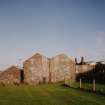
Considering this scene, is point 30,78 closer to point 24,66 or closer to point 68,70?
point 24,66

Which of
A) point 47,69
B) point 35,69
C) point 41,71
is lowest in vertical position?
point 41,71

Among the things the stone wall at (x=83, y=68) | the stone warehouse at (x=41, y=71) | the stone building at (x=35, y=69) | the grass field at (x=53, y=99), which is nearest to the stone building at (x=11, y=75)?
the stone warehouse at (x=41, y=71)

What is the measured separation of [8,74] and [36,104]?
51.6m

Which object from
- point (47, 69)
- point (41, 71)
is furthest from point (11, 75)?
point (47, 69)

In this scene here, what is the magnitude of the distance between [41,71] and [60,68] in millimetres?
4833

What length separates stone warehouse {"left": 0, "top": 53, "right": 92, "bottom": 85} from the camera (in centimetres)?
6706

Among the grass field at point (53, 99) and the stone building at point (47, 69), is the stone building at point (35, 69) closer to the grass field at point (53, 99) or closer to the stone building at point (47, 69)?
the stone building at point (47, 69)

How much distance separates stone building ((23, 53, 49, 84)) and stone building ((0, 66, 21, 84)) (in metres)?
2.42

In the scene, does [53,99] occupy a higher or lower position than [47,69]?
higher

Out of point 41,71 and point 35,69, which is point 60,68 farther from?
point 35,69

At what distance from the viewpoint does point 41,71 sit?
222ft

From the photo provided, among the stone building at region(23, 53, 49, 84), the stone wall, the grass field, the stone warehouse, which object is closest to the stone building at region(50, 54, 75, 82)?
the stone warehouse

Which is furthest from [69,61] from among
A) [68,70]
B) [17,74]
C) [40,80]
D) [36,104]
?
[36,104]

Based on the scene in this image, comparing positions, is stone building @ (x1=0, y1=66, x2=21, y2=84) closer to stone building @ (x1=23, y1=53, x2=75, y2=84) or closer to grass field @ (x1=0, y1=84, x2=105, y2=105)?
stone building @ (x1=23, y1=53, x2=75, y2=84)
